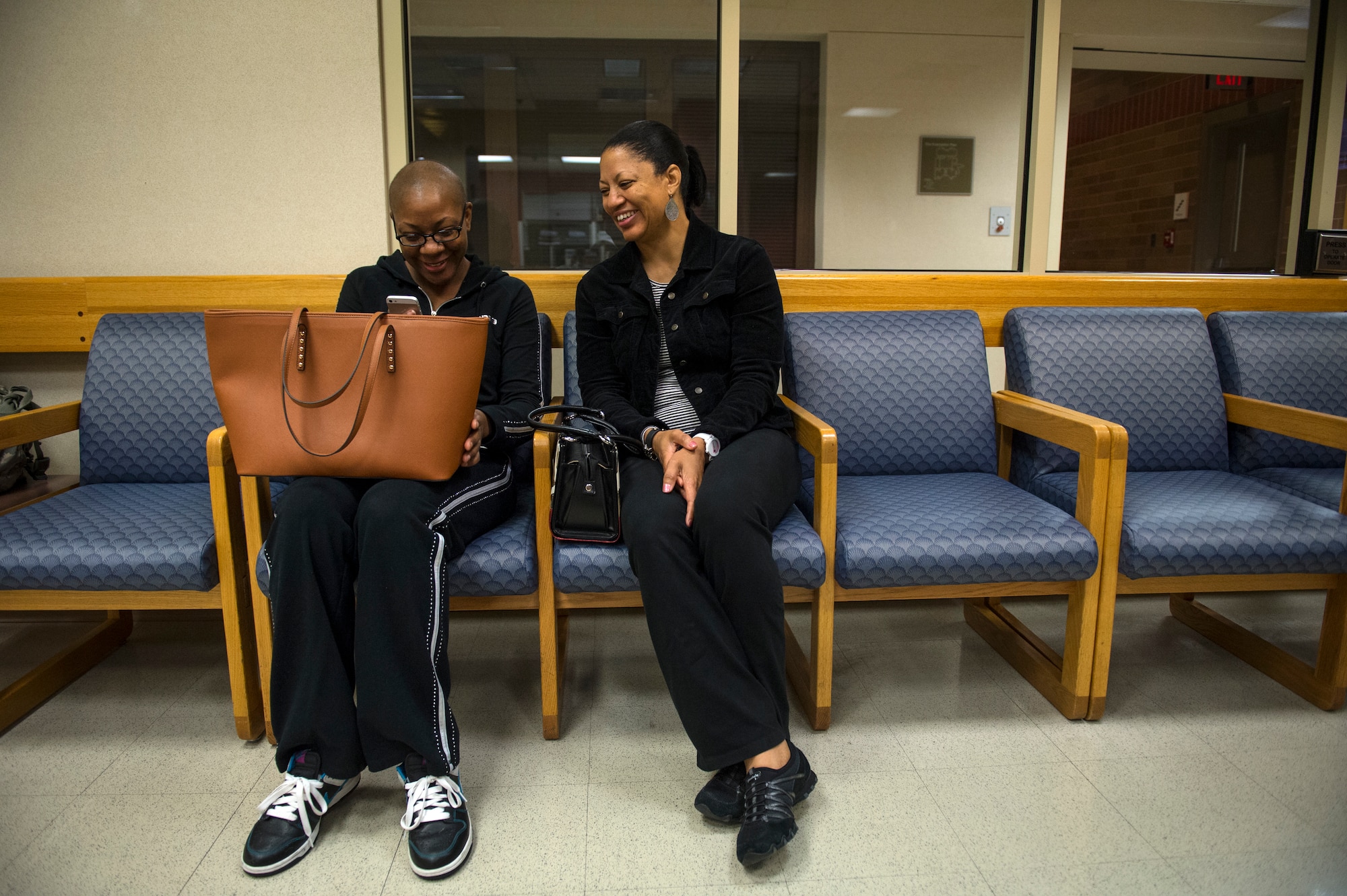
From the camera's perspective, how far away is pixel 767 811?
140 centimetres

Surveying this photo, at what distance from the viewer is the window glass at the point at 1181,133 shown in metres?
4.56

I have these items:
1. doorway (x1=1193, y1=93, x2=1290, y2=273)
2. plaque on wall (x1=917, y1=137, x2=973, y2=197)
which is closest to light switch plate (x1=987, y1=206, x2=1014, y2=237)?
plaque on wall (x1=917, y1=137, x2=973, y2=197)

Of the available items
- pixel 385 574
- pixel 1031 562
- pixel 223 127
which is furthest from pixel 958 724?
pixel 223 127

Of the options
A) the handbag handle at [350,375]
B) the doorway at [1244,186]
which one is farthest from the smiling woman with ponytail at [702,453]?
the doorway at [1244,186]

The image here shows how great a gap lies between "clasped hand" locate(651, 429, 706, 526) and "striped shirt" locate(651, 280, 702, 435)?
177mm

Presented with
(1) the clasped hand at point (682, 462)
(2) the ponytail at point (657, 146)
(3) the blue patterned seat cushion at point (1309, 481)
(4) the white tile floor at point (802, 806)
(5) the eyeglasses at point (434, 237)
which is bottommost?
(4) the white tile floor at point (802, 806)

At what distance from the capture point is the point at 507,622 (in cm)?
250

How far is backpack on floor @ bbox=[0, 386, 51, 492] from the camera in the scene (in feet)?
6.91

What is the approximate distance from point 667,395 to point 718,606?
2.07 ft

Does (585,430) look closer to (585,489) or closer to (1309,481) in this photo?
(585,489)

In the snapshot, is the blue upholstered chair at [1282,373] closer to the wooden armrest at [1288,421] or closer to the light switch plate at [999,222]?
the wooden armrest at [1288,421]

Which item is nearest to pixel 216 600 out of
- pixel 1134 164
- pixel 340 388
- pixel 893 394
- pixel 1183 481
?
pixel 340 388

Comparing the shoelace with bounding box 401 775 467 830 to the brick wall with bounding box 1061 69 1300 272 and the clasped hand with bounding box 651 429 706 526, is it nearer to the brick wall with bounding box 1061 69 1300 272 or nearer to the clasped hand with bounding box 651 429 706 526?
the clasped hand with bounding box 651 429 706 526

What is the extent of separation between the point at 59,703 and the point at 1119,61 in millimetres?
5638
